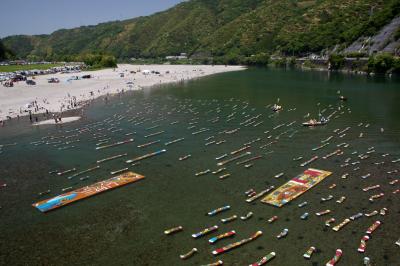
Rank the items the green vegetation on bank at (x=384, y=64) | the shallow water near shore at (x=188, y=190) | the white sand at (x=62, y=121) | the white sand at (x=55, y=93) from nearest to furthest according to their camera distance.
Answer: the shallow water near shore at (x=188, y=190)
the white sand at (x=62, y=121)
the white sand at (x=55, y=93)
the green vegetation on bank at (x=384, y=64)

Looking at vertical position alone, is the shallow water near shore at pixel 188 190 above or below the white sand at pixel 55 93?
below

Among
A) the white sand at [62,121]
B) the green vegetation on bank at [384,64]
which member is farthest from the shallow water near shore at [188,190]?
the green vegetation on bank at [384,64]

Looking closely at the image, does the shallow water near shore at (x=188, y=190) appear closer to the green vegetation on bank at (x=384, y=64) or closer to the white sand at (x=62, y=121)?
the white sand at (x=62, y=121)

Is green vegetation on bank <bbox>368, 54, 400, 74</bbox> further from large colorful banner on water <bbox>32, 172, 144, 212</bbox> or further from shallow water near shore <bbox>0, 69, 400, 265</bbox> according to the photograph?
large colorful banner on water <bbox>32, 172, 144, 212</bbox>

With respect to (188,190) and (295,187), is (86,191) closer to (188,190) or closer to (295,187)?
(188,190)

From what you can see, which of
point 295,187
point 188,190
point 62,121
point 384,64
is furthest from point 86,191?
point 384,64

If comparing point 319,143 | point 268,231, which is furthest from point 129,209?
point 319,143
